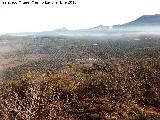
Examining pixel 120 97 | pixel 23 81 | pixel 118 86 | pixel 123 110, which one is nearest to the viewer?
pixel 123 110

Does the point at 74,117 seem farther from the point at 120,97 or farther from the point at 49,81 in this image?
the point at 49,81

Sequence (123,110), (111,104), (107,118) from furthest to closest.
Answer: (111,104) < (123,110) < (107,118)

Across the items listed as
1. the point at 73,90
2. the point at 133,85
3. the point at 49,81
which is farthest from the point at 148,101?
the point at 49,81

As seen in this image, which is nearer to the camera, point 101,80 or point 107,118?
point 107,118

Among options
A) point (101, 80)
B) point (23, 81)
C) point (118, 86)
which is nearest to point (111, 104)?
point (118, 86)

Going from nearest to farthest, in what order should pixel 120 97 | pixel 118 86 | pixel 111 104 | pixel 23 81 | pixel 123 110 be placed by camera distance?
pixel 123 110 → pixel 111 104 → pixel 120 97 → pixel 118 86 → pixel 23 81

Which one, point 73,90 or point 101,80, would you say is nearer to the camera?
point 73,90

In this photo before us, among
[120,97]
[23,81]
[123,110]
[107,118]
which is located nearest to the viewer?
[107,118]

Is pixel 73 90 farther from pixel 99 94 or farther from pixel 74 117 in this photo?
pixel 74 117
